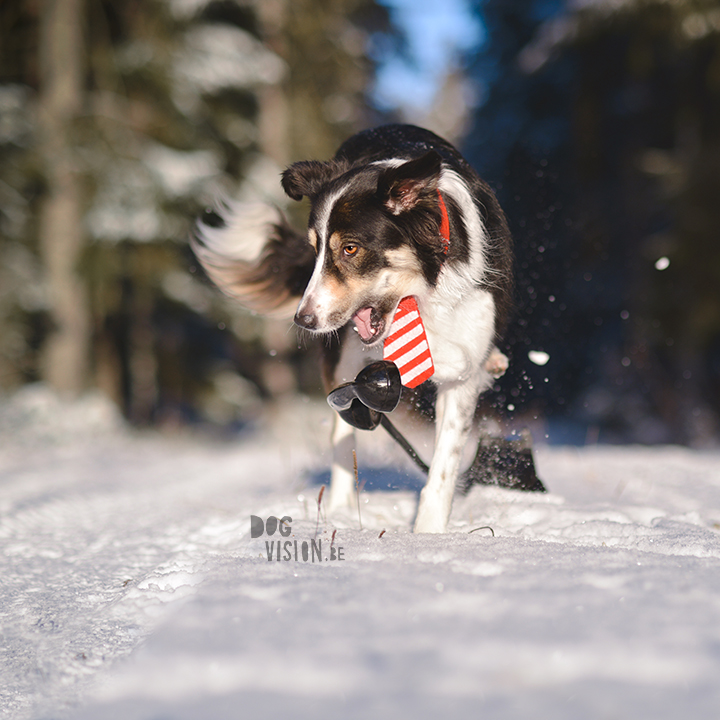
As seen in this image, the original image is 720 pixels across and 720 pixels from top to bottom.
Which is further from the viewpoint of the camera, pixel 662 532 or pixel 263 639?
pixel 662 532

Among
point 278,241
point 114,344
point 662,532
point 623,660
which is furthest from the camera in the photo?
point 114,344

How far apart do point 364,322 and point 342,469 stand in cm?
89

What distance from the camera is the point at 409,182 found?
276cm

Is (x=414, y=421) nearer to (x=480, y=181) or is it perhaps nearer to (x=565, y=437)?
(x=480, y=181)

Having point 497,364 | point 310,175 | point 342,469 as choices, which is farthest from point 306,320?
point 497,364

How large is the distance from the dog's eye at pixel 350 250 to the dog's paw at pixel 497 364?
981 mm

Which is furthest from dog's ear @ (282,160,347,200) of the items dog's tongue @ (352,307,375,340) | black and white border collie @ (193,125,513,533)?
dog's tongue @ (352,307,375,340)

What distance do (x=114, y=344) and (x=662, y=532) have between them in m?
12.1

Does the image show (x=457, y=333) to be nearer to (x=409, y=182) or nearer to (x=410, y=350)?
(x=410, y=350)

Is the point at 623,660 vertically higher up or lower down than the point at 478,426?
lower down

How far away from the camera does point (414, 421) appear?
12.0ft

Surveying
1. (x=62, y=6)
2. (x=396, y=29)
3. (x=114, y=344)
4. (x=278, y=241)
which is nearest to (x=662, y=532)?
(x=278, y=241)

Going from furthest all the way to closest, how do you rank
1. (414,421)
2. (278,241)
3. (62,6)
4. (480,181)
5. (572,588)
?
(62,6) → (278,241) → (414,421) → (480,181) → (572,588)

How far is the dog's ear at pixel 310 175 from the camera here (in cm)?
316
